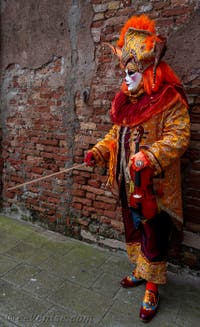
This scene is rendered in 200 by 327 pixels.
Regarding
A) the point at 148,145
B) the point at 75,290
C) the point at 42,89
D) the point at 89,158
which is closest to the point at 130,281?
the point at 75,290

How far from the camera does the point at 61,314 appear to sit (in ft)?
7.23

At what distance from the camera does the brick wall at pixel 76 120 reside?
2604 millimetres

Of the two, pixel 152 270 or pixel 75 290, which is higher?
pixel 152 270

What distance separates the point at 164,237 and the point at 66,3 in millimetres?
2636

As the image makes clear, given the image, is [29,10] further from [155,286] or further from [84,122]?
[155,286]

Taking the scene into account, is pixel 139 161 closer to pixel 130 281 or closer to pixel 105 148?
pixel 105 148

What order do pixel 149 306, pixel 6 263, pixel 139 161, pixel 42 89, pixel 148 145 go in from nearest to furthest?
pixel 139 161 → pixel 148 145 → pixel 149 306 → pixel 6 263 → pixel 42 89

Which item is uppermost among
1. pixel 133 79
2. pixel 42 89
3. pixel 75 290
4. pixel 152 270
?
pixel 42 89

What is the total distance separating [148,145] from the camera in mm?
2115

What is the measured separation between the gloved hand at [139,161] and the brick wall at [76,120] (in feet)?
2.68

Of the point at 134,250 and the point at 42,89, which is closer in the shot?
the point at 134,250

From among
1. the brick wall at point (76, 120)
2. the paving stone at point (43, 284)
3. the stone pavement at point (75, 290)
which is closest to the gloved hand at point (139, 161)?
the brick wall at point (76, 120)

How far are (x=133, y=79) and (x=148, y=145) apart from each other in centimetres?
51

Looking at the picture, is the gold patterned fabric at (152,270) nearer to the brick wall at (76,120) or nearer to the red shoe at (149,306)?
the red shoe at (149,306)
